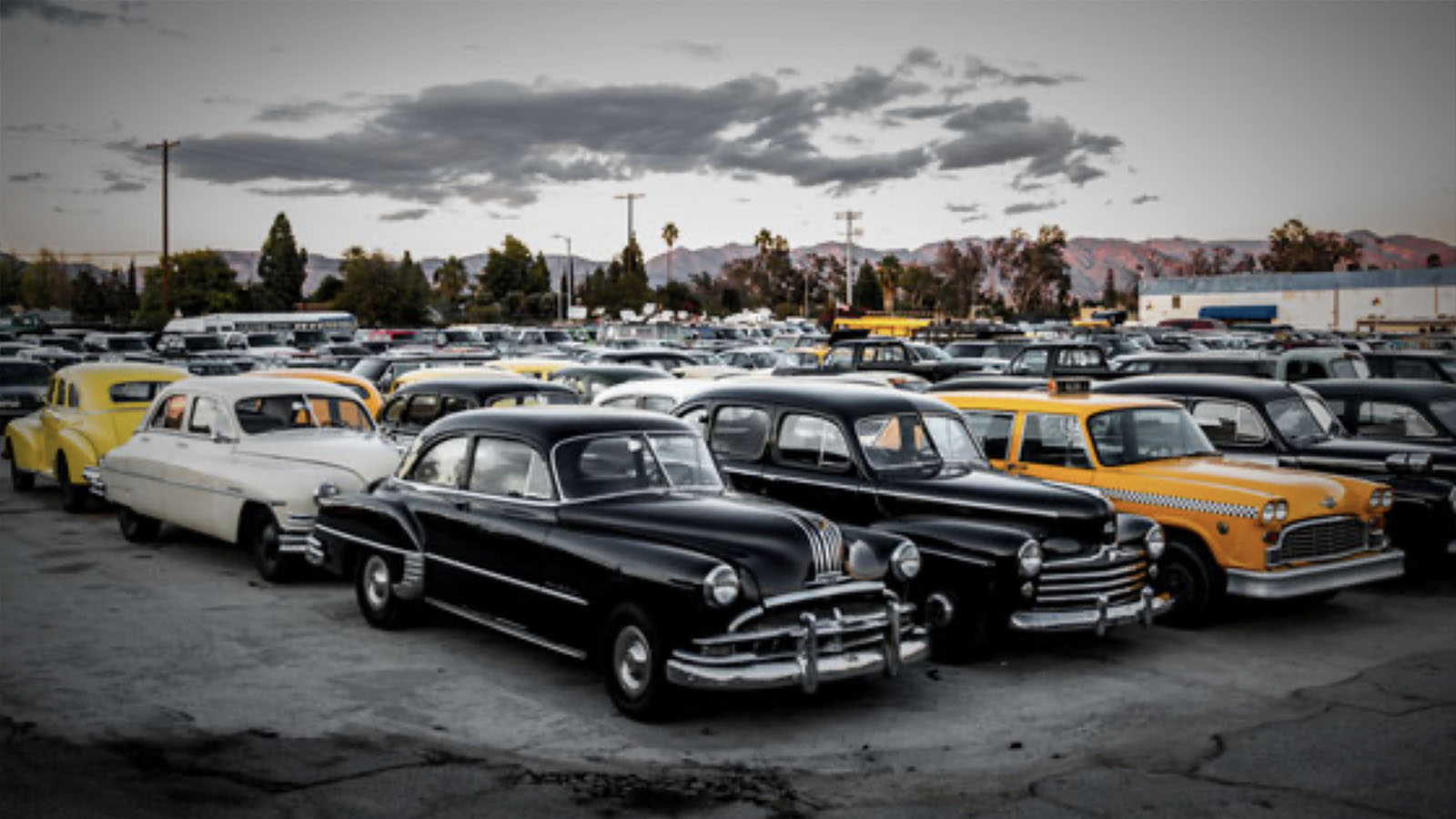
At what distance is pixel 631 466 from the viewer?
7582 millimetres

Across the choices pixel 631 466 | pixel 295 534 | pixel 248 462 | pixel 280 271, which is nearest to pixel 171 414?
pixel 248 462

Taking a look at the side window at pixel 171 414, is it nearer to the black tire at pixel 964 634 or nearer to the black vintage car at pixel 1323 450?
the black tire at pixel 964 634

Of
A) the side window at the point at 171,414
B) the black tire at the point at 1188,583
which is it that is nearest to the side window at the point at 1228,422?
the black tire at the point at 1188,583

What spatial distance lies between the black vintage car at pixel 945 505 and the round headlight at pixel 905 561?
78 centimetres

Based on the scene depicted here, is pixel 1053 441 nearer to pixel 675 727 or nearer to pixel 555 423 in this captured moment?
pixel 555 423

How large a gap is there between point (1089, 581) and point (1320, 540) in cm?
Answer: 252

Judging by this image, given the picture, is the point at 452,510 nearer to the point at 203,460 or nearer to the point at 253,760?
the point at 253,760

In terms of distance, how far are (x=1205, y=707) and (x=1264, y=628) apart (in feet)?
8.40

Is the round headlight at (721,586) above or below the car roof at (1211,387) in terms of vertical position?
below

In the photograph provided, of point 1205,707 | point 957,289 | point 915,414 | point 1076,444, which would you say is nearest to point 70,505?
point 915,414

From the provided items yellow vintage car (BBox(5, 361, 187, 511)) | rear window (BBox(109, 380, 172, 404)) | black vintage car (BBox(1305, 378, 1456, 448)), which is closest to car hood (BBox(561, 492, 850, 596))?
black vintage car (BBox(1305, 378, 1456, 448))

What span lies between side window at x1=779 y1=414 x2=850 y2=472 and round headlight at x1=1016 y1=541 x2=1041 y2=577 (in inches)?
63.5

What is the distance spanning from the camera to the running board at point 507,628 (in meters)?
7.03

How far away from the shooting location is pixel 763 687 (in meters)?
6.23
